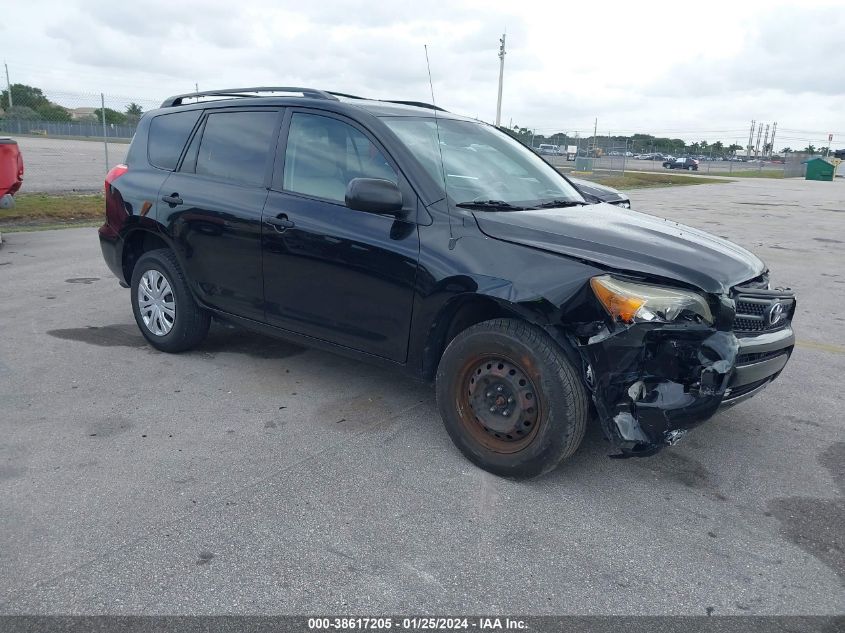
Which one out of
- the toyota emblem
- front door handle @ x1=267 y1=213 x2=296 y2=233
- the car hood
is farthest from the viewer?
front door handle @ x1=267 y1=213 x2=296 y2=233

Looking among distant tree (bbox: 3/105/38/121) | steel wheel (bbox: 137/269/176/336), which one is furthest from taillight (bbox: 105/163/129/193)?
distant tree (bbox: 3/105/38/121)

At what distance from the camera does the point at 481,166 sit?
14.6 ft

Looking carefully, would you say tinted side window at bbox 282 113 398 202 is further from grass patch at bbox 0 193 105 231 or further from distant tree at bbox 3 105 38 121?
distant tree at bbox 3 105 38 121

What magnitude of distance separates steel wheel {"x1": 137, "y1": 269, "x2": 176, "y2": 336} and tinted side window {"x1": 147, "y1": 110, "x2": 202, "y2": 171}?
32.5 inches

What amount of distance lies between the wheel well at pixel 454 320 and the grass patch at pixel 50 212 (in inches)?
380

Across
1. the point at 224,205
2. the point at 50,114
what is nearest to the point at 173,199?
the point at 224,205

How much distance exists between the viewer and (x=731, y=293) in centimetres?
352

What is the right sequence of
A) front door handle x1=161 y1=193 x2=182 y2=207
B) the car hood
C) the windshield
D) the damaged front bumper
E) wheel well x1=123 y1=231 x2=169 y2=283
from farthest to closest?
wheel well x1=123 y1=231 x2=169 y2=283, front door handle x1=161 y1=193 x2=182 y2=207, the windshield, the car hood, the damaged front bumper

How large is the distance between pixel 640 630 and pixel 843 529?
4.41 ft

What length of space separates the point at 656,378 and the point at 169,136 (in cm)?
397

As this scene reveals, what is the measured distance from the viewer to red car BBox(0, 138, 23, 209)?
913cm

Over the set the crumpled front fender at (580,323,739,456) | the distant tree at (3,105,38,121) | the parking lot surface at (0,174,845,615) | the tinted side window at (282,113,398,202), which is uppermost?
the distant tree at (3,105,38,121)

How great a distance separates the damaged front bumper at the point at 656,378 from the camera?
10.7 feet

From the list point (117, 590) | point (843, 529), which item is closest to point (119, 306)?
point (117, 590)
